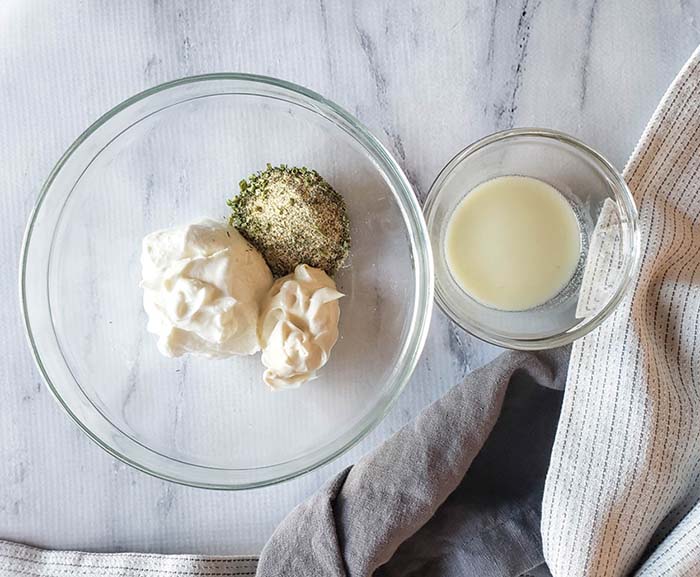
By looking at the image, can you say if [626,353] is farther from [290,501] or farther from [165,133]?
[165,133]

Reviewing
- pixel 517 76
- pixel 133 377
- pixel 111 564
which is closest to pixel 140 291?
pixel 133 377

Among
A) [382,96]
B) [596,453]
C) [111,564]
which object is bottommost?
[111,564]

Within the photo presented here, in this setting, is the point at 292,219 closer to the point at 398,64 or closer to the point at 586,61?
the point at 398,64

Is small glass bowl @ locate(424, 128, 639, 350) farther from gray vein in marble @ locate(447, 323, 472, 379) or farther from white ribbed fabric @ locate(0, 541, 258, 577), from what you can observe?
white ribbed fabric @ locate(0, 541, 258, 577)

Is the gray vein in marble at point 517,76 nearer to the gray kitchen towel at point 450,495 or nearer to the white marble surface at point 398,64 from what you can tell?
the white marble surface at point 398,64

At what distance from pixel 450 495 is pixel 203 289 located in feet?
1.30

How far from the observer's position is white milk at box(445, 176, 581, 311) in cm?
87

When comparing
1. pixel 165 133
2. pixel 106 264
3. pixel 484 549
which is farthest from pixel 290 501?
pixel 165 133

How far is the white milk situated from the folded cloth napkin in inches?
2.9

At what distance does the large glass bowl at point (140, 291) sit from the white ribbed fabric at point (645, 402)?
0.75ft

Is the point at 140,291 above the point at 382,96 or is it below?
below

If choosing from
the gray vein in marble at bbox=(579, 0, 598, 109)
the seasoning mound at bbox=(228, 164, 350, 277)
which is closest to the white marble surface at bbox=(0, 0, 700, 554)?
the gray vein in marble at bbox=(579, 0, 598, 109)

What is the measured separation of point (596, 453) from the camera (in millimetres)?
866

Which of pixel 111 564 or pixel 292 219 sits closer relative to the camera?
pixel 292 219
